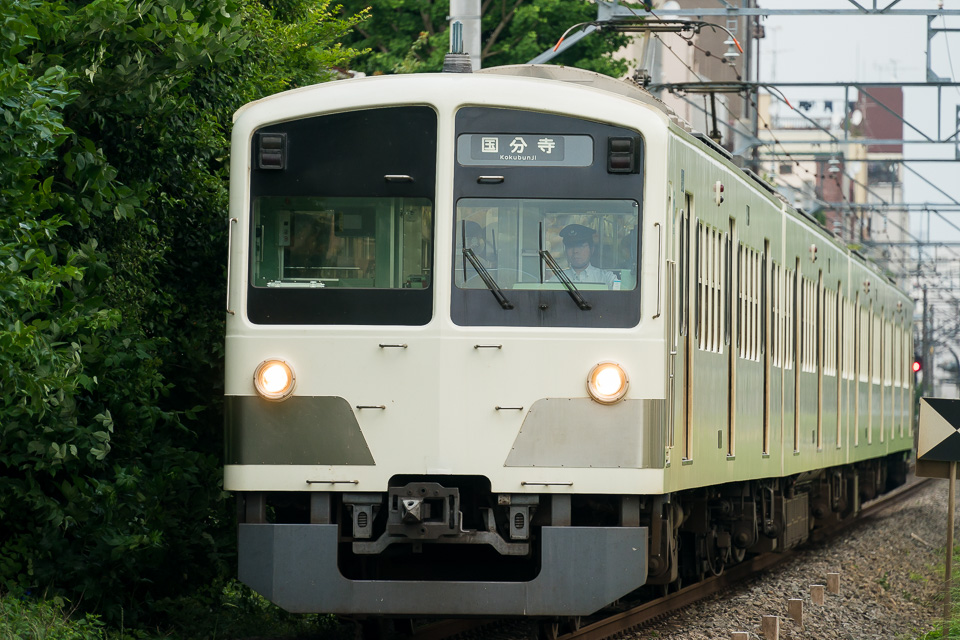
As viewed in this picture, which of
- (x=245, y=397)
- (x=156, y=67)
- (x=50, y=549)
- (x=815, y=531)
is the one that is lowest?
(x=815, y=531)

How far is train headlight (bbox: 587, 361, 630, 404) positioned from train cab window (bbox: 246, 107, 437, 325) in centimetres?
86

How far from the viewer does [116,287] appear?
352 inches

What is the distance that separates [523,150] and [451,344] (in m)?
1.05

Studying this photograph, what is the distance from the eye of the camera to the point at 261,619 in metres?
9.75

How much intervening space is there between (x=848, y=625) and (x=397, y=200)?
5.26 meters

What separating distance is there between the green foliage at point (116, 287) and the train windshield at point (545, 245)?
153 centimetres

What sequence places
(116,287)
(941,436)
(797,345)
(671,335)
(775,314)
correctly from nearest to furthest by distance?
(671,335) < (116,287) < (941,436) < (775,314) < (797,345)

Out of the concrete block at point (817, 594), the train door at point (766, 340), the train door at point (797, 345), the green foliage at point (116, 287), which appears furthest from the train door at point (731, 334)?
the green foliage at point (116, 287)

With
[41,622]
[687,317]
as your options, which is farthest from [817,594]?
[41,622]

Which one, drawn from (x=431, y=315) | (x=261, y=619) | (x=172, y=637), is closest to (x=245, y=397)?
(x=431, y=315)

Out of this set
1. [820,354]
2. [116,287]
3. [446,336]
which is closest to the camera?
[446,336]

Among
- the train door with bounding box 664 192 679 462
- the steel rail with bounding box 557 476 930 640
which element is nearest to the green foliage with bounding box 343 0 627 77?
the steel rail with bounding box 557 476 930 640

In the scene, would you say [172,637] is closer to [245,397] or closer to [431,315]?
[245,397]

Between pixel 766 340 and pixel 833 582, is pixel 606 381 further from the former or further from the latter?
pixel 833 582
